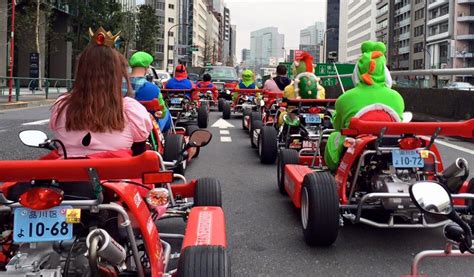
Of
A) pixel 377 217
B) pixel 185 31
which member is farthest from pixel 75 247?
pixel 185 31

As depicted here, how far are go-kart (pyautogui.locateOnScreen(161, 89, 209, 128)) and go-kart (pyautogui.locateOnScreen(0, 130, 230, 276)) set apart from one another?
9.87m

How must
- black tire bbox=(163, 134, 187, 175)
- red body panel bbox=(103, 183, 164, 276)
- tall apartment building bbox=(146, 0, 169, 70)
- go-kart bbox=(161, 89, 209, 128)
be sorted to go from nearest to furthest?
red body panel bbox=(103, 183, 164, 276), black tire bbox=(163, 134, 187, 175), go-kart bbox=(161, 89, 209, 128), tall apartment building bbox=(146, 0, 169, 70)

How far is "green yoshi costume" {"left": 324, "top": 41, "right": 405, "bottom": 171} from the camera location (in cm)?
500

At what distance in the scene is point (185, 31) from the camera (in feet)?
447

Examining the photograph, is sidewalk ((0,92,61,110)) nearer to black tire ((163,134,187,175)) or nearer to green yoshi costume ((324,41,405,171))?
black tire ((163,134,187,175))

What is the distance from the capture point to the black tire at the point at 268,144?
8797mm

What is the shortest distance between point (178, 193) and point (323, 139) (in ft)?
10.2

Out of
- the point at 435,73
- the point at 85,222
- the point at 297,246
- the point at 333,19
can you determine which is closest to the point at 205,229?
the point at 85,222

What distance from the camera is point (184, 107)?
13.1 metres

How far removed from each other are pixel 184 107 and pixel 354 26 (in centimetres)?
15803

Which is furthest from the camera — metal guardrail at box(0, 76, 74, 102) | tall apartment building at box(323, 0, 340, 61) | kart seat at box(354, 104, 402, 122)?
tall apartment building at box(323, 0, 340, 61)

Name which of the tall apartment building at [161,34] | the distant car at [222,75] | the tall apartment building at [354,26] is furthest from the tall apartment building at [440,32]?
the distant car at [222,75]

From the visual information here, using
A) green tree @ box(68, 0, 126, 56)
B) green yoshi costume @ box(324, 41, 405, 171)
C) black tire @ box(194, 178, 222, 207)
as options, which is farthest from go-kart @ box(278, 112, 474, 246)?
green tree @ box(68, 0, 126, 56)

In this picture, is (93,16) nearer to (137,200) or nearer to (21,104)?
(21,104)
